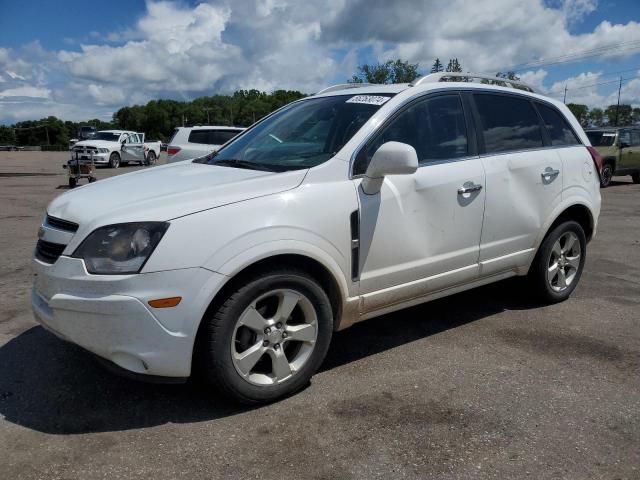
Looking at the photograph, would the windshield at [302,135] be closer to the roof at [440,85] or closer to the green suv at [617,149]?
the roof at [440,85]

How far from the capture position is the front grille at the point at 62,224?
285cm

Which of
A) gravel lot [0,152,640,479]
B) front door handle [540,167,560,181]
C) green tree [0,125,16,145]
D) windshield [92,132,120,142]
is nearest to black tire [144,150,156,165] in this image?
windshield [92,132,120,142]

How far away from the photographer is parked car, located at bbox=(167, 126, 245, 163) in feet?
42.9

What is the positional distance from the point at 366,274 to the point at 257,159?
1.10 meters

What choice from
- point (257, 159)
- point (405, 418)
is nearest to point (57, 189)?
point (257, 159)

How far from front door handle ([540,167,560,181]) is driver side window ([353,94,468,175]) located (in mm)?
863

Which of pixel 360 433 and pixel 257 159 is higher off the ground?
pixel 257 159

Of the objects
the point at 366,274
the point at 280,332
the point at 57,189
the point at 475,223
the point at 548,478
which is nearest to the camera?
the point at 548,478

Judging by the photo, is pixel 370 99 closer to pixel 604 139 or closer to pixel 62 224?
pixel 62 224

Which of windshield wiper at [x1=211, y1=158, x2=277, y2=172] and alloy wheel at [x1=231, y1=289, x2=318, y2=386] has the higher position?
windshield wiper at [x1=211, y1=158, x2=277, y2=172]

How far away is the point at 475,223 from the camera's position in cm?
388

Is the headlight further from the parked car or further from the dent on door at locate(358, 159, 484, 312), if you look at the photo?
the parked car

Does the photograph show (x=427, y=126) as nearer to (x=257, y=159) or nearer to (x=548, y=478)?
(x=257, y=159)

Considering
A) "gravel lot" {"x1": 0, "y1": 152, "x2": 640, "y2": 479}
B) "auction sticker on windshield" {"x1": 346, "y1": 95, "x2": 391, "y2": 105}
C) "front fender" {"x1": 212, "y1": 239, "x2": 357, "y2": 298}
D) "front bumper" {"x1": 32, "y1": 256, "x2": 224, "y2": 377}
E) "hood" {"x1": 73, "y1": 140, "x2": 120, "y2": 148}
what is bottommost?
"gravel lot" {"x1": 0, "y1": 152, "x2": 640, "y2": 479}
